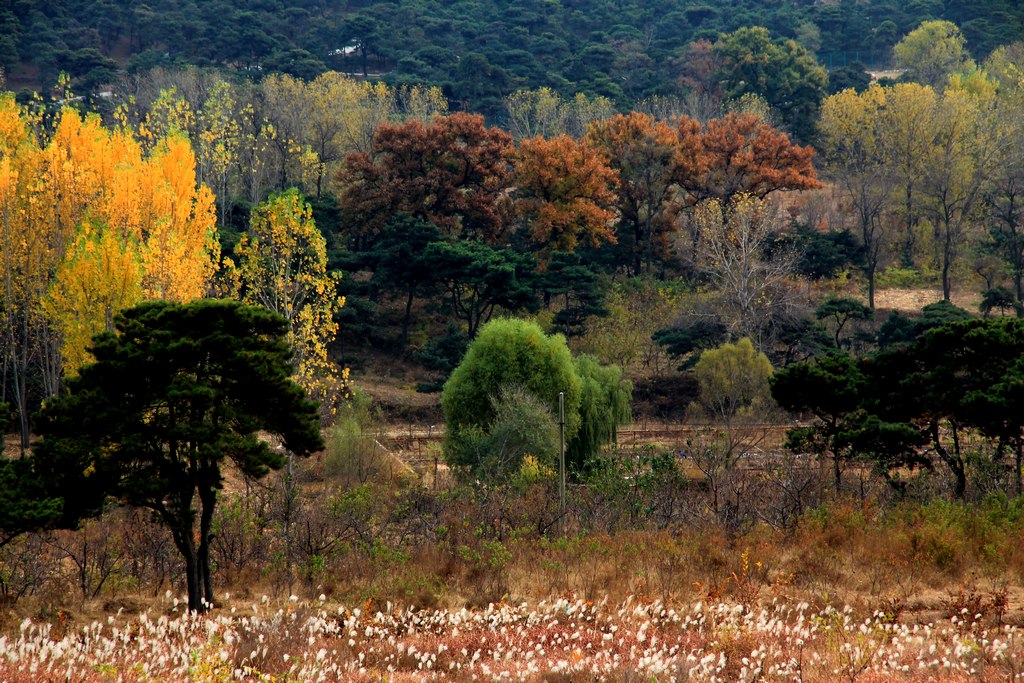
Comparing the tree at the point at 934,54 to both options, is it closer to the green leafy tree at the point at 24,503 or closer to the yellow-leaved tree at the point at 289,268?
the yellow-leaved tree at the point at 289,268

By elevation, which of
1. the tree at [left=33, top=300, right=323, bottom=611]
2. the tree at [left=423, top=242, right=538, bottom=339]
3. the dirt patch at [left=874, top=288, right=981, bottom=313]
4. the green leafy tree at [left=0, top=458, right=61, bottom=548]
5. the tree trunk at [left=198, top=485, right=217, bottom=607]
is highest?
the tree at [left=423, top=242, right=538, bottom=339]

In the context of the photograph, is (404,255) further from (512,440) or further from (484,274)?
(512,440)

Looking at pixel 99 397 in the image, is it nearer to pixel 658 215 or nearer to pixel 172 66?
pixel 658 215

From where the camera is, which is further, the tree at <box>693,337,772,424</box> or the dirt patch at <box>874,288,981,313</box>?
the dirt patch at <box>874,288,981,313</box>

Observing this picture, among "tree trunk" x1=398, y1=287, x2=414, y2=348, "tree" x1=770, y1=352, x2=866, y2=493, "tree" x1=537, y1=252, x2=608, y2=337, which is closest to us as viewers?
"tree" x1=770, y1=352, x2=866, y2=493

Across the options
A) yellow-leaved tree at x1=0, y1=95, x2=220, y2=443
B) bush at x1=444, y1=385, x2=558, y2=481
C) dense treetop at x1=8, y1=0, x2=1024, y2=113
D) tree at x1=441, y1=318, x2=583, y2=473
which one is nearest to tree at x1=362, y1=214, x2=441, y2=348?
yellow-leaved tree at x1=0, y1=95, x2=220, y2=443

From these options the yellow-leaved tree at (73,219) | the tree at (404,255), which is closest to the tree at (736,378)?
the tree at (404,255)

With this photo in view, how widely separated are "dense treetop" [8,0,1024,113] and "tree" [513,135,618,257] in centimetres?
2903

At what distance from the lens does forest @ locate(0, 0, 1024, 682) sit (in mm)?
11562

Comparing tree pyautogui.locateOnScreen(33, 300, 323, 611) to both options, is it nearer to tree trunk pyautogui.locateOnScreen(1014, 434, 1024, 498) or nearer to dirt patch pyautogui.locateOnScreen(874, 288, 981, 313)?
tree trunk pyautogui.locateOnScreen(1014, 434, 1024, 498)

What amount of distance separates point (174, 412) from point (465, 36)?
77.8 m

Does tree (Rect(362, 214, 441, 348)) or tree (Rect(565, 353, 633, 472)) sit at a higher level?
tree (Rect(362, 214, 441, 348))

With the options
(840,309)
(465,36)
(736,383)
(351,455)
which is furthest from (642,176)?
(465,36)

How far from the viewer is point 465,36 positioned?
8656 cm
